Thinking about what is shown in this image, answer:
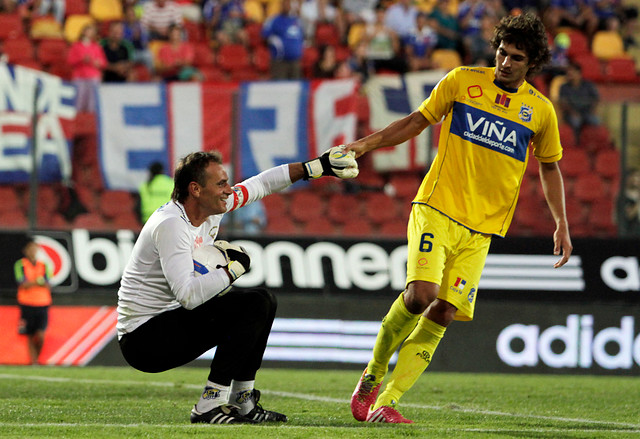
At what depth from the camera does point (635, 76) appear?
48.2 feet

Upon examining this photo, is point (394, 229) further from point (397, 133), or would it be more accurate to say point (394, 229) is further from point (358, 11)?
point (358, 11)

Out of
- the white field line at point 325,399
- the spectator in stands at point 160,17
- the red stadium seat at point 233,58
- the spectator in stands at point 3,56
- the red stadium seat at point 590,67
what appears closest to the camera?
the white field line at point 325,399

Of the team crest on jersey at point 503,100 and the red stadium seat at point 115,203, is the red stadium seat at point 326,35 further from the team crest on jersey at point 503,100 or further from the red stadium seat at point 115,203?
the team crest on jersey at point 503,100

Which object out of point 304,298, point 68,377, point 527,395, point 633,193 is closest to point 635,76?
point 633,193

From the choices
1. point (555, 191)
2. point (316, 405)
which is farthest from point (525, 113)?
point (316, 405)

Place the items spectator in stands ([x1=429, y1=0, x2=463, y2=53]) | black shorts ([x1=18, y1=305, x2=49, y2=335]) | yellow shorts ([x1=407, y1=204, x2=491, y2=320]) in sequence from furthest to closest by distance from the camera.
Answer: spectator in stands ([x1=429, y1=0, x2=463, y2=53]), black shorts ([x1=18, y1=305, x2=49, y2=335]), yellow shorts ([x1=407, y1=204, x2=491, y2=320])

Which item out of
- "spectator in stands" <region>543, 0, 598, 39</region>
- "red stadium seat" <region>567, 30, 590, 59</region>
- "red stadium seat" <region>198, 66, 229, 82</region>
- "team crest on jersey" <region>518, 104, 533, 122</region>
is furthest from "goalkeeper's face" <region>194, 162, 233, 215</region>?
"spectator in stands" <region>543, 0, 598, 39</region>

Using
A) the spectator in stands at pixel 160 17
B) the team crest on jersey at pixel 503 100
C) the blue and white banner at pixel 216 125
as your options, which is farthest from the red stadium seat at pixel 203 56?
the team crest on jersey at pixel 503 100

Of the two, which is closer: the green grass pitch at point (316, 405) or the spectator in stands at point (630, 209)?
the green grass pitch at point (316, 405)

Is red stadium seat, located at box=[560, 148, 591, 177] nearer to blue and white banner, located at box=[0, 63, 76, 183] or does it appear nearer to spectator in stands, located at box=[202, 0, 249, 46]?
blue and white banner, located at box=[0, 63, 76, 183]

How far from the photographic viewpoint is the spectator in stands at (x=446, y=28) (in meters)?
15.2

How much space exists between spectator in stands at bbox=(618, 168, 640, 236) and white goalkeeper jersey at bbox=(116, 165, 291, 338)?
5961 mm

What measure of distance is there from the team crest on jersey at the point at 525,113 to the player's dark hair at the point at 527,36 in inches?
9.6

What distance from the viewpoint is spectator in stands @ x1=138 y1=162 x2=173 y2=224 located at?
34.3ft
